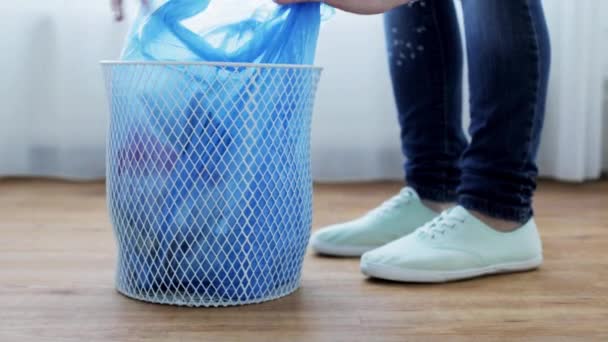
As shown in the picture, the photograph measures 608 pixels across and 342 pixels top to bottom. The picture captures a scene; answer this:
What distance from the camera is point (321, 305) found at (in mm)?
850

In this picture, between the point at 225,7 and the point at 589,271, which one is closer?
the point at 225,7

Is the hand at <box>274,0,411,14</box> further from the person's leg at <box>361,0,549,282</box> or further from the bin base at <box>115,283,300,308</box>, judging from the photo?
the bin base at <box>115,283,300,308</box>

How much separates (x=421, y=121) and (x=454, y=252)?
22 cm

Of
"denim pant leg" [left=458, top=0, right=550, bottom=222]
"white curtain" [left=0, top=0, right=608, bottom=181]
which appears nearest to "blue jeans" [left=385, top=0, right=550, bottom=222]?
"denim pant leg" [left=458, top=0, right=550, bottom=222]

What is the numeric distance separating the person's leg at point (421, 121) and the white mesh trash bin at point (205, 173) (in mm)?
274

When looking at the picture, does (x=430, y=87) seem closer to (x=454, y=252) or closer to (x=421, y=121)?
(x=421, y=121)

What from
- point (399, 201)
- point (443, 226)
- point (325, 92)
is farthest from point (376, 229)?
point (325, 92)

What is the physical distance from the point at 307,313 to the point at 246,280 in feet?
0.25

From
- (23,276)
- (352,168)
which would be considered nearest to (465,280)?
(23,276)

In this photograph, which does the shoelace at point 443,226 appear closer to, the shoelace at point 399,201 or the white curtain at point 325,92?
the shoelace at point 399,201

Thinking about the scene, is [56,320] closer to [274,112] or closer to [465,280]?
[274,112]

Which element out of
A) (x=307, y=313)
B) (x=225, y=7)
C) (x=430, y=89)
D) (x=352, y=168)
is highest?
(x=225, y=7)

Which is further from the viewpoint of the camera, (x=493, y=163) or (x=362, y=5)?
(x=493, y=163)

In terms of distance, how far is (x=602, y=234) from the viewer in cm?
126
